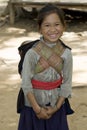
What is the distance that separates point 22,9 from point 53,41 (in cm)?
747

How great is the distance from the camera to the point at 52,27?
7.90 feet

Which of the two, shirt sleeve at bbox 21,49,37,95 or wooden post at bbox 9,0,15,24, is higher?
shirt sleeve at bbox 21,49,37,95

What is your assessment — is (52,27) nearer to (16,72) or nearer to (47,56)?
(47,56)

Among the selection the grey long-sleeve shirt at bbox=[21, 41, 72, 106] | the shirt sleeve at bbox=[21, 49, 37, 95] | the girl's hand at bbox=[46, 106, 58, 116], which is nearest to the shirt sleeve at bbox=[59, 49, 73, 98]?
the grey long-sleeve shirt at bbox=[21, 41, 72, 106]

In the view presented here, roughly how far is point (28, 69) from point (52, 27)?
1.13 feet

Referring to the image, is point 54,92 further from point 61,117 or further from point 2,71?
point 2,71

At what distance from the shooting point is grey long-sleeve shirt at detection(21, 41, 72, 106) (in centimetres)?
247

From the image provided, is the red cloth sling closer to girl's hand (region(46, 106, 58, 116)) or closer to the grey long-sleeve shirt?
the grey long-sleeve shirt

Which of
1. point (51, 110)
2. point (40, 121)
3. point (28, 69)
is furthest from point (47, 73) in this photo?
point (40, 121)

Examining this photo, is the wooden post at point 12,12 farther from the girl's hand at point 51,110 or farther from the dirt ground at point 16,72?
the girl's hand at point 51,110

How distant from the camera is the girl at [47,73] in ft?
7.94

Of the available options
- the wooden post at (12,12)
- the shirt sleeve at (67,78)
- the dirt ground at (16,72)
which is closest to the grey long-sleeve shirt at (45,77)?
the shirt sleeve at (67,78)

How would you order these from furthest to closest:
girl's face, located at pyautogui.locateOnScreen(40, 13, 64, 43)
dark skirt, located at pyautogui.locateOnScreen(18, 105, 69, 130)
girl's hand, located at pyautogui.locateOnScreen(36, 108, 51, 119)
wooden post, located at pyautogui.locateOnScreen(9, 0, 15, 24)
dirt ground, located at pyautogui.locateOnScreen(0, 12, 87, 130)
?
wooden post, located at pyautogui.locateOnScreen(9, 0, 15, 24) → dirt ground, located at pyautogui.locateOnScreen(0, 12, 87, 130) → dark skirt, located at pyautogui.locateOnScreen(18, 105, 69, 130) → girl's hand, located at pyautogui.locateOnScreen(36, 108, 51, 119) → girl's face, located at pyautogui.locateOnScreen(40, 13, 64, 43)

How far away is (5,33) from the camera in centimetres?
813
